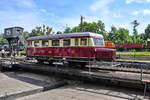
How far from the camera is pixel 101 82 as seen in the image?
27.7ft

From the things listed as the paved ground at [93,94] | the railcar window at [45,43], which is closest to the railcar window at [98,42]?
the paved ground at [93,94]

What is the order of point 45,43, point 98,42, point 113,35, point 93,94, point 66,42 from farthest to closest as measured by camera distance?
point 113,35 < point 45,43 < point 66,42 < point 98,42 < point 93,94

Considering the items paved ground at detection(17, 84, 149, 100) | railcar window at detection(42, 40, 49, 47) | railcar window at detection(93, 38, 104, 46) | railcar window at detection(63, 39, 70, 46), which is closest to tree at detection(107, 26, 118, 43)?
railcar window at detection(42, 40, 49, 47)

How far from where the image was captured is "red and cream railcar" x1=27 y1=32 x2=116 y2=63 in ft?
32.6

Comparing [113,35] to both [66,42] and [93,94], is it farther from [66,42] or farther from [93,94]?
[93,94]

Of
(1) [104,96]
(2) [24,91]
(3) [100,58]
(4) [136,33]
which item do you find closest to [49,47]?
(3) [100,58]

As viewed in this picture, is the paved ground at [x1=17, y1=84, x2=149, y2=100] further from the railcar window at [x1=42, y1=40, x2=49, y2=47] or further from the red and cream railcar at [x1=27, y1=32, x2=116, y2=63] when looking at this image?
the railcar window at [x1=42, y1=40, x2=49, y2=47]

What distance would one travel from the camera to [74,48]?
10641 mm

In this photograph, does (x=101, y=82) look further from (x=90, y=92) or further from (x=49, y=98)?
(x=49, y=98)

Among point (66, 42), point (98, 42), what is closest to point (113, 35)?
point (98, 42)

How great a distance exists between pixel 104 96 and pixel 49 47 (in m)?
7.35

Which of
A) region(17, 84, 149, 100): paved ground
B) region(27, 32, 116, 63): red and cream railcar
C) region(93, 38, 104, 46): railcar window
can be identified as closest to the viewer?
region(17, 84, 149, 100): paved ground

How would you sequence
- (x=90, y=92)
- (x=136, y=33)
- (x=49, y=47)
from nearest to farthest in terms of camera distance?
1. (x=90, y=92)
2. (x=49, y=47)
3. (x=136, y=33)

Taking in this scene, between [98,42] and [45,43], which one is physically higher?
[45,43]
